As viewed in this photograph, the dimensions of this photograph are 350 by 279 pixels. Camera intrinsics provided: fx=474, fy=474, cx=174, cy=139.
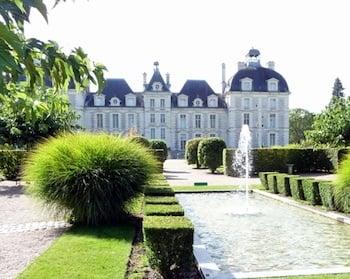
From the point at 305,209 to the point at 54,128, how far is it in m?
11.4

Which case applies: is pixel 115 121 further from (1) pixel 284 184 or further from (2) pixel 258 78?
(1) pixel 284 184

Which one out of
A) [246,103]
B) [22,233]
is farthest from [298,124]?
[22,233]

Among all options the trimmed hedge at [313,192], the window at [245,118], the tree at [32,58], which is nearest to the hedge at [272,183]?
the trimmed hedge at [313,192]

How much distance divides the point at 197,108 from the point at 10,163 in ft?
148

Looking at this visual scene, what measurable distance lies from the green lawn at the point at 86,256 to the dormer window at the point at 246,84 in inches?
2236

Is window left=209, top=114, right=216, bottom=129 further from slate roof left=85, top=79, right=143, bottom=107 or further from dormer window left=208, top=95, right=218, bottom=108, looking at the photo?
slate roof left=85, top=79, right=143, bottom=107

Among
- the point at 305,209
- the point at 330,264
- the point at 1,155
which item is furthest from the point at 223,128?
the point at 330,264

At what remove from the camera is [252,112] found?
65375 millimetres

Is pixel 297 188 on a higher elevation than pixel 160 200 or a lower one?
lower

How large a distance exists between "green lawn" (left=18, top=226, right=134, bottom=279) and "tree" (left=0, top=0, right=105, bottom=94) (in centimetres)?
395

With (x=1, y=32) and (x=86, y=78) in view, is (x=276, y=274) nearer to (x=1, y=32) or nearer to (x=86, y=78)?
(x=86, y=78)

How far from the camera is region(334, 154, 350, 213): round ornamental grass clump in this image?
10695 millimetres

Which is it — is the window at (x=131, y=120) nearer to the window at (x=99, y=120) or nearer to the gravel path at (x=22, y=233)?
the window at (x=99, y=120)

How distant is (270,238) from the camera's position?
8289mm
